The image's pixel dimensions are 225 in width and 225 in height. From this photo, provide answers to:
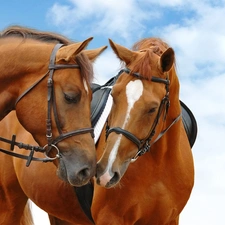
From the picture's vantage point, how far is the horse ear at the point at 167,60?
589 cm

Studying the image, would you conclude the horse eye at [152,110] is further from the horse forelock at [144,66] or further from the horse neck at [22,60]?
the horse neck at [22,60]

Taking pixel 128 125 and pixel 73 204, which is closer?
pixel 128 125

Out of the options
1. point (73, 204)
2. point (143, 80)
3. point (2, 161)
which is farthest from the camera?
point (2, 161)

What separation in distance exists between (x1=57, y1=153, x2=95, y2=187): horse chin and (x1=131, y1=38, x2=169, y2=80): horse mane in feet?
3.95

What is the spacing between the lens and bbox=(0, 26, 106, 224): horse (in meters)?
5.42

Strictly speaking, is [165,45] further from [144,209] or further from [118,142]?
[144,209]

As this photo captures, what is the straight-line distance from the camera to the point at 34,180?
768 cm

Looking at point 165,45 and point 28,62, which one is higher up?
point 165,45

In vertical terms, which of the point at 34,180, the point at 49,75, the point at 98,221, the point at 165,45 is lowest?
the point at 98,221

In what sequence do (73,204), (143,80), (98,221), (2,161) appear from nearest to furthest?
(143,80)
(98,221)
(73,204)
(2,161)

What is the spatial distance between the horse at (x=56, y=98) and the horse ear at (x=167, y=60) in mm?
717

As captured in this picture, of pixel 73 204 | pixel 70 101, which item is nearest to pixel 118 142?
pixel 70 101

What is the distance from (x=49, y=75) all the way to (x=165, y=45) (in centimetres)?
166

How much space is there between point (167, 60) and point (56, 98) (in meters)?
1.31
